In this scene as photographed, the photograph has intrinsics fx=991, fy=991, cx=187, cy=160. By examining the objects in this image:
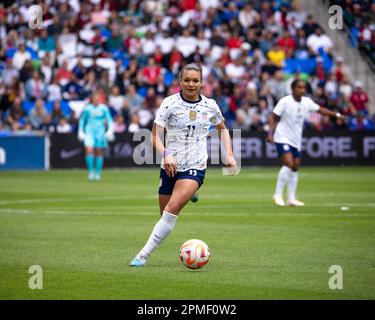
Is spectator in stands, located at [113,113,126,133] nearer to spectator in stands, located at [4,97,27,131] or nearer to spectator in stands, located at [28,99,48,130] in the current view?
spectator in stands, located at [28,99,48,130]

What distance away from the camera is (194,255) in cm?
1160

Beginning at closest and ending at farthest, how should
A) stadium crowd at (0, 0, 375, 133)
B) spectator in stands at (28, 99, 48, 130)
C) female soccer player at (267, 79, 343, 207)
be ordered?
female soccer player at (267, 79, 343, 207) → spectator in stands at (28, 99, 48, 130) → stadium crowd at (0, 0, 375, 133)

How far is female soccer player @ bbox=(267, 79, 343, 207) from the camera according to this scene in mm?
21391

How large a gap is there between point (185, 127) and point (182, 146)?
24 cm

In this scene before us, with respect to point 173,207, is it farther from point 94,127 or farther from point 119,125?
point 119,125

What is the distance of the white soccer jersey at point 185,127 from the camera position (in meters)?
12.0

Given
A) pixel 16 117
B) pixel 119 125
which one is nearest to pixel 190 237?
pixel 119 125

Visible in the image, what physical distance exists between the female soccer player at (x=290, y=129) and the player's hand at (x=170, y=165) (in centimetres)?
982

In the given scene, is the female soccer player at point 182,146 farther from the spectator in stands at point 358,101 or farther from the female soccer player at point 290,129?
the spectator in stands at point 358,101

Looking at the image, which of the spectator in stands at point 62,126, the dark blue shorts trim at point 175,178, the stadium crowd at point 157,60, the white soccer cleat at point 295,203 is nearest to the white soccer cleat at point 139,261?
the dark blue shorts trim at point 175,178

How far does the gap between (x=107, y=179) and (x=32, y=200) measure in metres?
8.03

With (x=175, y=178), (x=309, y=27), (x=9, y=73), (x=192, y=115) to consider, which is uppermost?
(x=309, y=27)

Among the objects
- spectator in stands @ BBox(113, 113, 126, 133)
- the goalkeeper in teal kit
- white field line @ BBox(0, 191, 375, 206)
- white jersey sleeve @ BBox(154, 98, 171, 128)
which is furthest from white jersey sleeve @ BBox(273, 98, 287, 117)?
spectator in stands @ BBox(113, 113, 126, 133)

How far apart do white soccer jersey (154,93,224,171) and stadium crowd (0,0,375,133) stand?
22863mm
